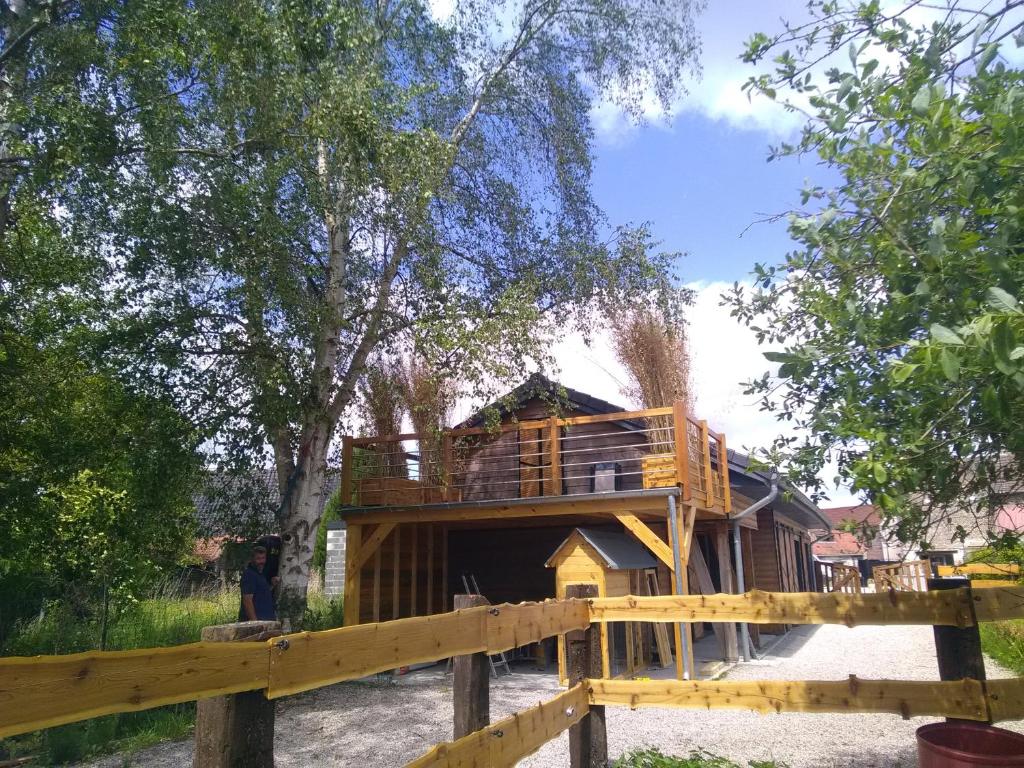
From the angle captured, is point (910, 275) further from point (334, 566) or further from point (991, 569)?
point (334, 566)

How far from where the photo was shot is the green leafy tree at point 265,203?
7.50m

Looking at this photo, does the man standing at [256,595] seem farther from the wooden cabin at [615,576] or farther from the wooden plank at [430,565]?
the wooden plank at [430,565]

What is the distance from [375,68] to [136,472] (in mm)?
5507

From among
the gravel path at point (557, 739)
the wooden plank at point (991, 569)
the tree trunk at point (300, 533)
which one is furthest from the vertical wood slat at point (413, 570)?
the wooden plank at point (991, 569)

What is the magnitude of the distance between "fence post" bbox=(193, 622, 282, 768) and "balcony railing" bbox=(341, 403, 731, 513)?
24.7 ft

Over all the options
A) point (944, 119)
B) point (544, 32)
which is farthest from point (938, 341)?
point (544, 32)

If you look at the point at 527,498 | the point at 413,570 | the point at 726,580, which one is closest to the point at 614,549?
the point at 527,498

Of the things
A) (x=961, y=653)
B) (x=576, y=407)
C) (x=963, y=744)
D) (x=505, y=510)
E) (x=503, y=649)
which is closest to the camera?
(x=503, y=649)

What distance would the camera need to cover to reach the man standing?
289 inches

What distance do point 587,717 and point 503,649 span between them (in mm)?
1147

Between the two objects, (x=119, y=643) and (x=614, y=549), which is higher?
(x=614, y=549)

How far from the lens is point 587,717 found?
3998 mm

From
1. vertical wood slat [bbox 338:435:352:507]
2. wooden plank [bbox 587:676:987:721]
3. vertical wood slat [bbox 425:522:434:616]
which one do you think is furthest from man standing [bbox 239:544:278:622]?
vertical wood slat [bbox 425:522:434:616]

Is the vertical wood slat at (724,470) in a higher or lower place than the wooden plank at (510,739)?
higher
